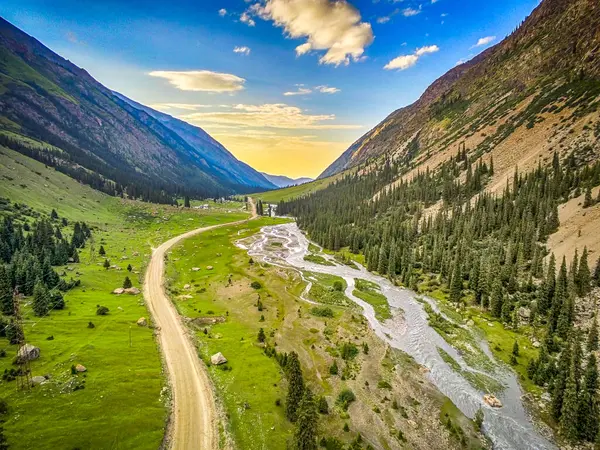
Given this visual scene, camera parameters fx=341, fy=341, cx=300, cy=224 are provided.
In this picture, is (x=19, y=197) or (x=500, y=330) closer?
(x=500, y=330)

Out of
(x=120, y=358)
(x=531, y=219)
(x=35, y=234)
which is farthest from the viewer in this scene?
(x=35, y=234)

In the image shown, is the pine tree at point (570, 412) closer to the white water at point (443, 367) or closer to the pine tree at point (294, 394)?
the white water at point (443, 367)

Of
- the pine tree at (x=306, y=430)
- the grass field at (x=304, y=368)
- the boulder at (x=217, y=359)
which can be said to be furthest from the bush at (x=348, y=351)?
the pine tree at (x=306, y=430)

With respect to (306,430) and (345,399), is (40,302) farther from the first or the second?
(345,399)

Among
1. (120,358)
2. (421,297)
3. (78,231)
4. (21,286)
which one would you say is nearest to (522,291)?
(421,297)

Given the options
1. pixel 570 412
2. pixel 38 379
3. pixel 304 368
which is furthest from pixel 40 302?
pixel 570 412

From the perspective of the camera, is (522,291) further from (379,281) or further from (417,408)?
(417,408)

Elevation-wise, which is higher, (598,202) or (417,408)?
(598,202)
